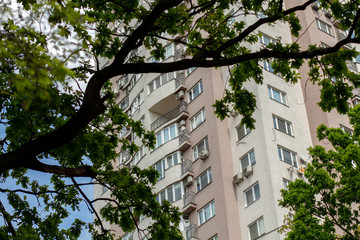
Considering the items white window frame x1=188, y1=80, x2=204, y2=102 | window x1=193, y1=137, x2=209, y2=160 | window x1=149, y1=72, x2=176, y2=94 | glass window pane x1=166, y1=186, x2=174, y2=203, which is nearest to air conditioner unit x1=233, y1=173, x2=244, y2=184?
window x1=193, y1=137, x2=209, y2=160

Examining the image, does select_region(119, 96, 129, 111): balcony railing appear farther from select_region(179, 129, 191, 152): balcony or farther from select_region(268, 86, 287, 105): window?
select_region(268, 86, 287, 105): window

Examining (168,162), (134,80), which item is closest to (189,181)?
(168,162)

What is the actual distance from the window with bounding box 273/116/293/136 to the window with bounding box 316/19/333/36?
8.75m

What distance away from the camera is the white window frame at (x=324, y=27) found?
4144 centimetres

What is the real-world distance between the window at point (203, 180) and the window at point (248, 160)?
203 centimetres

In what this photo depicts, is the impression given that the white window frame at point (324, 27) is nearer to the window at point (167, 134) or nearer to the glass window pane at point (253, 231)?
the window at point (167, 134)

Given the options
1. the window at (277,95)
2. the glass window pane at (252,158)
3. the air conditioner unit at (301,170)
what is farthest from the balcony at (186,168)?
the air conditioner unit at (301,170)

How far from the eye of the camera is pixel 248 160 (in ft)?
113

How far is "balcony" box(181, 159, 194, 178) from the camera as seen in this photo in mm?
36812

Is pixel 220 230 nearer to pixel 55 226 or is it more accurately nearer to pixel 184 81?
pixel 184 81

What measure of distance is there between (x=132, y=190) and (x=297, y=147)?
22.8 meters

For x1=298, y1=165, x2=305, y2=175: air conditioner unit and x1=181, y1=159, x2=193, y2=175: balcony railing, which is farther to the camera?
x1=181, y1=159, x2=193, y2=175: balcony railing

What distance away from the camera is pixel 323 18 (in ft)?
139

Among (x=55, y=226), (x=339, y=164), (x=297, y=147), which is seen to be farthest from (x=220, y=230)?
(x=55, y=226)
